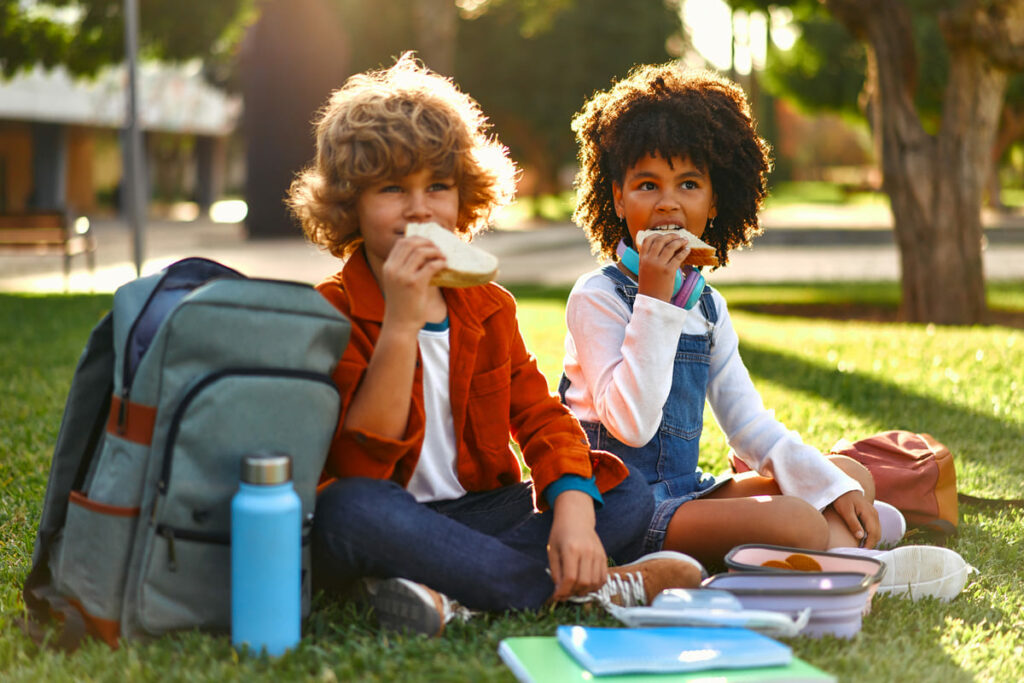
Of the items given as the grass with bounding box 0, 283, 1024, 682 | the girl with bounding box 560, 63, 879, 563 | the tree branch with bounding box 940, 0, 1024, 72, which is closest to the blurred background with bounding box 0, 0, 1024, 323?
the tree branch with bounding box 940, 0, 1024, 72

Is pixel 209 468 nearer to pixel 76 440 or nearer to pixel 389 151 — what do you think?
pixel 76 440

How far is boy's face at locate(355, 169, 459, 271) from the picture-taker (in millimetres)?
2275

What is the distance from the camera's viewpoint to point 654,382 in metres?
2.46

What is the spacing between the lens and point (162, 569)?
196 centimetres

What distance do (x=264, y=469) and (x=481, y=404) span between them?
0.63 meters

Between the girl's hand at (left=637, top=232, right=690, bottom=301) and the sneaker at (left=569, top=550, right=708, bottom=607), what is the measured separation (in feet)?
2.02

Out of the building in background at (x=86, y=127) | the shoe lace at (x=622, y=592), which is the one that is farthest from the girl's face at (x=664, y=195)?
the building in background at (x=86, y=127)

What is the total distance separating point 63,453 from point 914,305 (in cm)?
670

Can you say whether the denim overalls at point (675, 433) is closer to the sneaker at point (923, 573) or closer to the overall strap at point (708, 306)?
the overall strap at point (708, 306)

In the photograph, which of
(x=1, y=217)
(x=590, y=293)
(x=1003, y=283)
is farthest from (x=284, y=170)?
(x=590, y=293)

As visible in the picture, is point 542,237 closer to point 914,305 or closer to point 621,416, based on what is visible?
point 914,305

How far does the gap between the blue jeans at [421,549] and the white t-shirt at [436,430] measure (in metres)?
0.06

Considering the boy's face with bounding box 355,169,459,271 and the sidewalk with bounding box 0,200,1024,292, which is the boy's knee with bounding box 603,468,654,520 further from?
the sidewalk with bounding box 0,200,1024,292

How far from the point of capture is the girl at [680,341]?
2.49 metres
